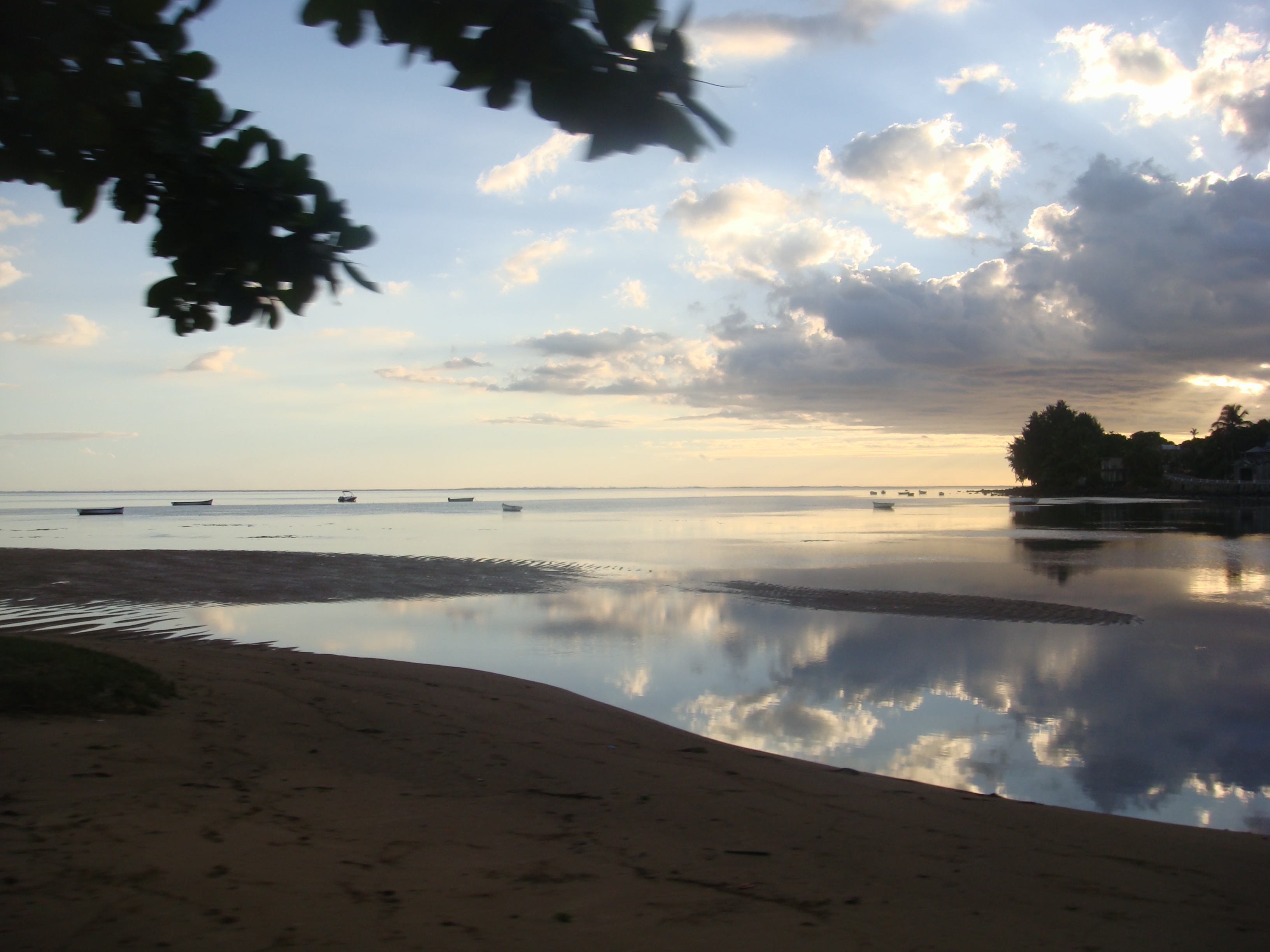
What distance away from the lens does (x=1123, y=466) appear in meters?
142

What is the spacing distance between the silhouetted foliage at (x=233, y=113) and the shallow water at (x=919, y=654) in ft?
22.3

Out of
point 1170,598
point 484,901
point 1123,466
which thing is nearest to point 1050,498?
point 1123,466

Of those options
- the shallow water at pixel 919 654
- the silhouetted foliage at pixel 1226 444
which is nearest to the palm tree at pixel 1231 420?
the silhouetted foliage at pixel 1226 444

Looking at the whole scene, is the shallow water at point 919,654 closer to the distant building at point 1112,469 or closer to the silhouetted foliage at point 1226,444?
the silhouetted foliage at point 1226,444

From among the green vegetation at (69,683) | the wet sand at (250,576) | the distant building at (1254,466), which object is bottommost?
the wet sand at (250,576)

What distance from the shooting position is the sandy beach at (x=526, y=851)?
3.49 m

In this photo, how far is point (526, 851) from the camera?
447cm

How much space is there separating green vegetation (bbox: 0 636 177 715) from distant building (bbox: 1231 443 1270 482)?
127154 mm

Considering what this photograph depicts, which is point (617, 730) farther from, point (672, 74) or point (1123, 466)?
point (1123, 466)

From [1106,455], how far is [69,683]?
17387 centimetres

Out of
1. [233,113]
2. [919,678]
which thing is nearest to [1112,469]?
[919,678]

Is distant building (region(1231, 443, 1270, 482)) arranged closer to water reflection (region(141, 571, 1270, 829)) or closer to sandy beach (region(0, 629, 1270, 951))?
water reflection (region(141, 571, 1270, 829))

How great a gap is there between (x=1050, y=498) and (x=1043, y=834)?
141509 millimetres

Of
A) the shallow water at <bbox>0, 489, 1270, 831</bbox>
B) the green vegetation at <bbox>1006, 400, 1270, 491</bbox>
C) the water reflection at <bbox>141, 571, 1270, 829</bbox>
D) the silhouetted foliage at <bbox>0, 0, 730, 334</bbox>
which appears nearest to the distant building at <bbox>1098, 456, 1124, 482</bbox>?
the green vegetation at <bbox>1006, 400, 1270, 491</bbox>
